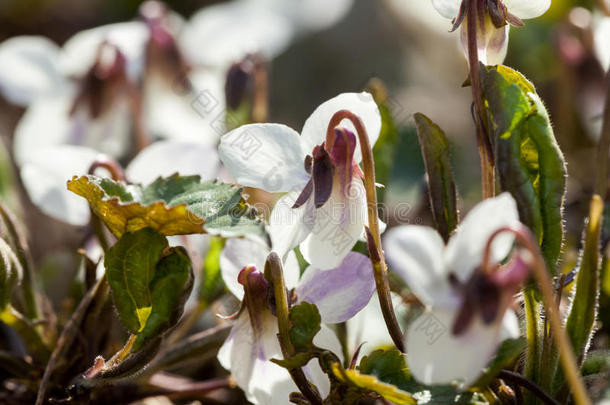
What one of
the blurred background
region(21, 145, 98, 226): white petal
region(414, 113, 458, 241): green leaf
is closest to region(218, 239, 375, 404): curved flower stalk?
region(414, 113, 458, 241): green leaf

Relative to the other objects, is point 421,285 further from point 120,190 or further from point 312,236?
point 120,190

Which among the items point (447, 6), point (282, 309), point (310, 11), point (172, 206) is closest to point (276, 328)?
point (282, 309)

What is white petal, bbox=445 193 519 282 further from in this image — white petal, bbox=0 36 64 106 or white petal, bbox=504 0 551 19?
white petal, bbox=0 36 64 106

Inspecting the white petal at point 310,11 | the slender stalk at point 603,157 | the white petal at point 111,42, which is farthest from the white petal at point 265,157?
the white petal at point 310,11

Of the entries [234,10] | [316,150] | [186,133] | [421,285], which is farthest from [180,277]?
[234,10]

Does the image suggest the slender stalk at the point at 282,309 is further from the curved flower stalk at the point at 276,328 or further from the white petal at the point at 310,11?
the white petal at the point at 310,11

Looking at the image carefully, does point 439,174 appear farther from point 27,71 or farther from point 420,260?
point 27,71
